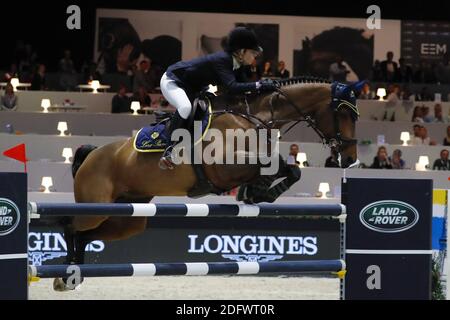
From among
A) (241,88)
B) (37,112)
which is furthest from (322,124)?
(37,112)

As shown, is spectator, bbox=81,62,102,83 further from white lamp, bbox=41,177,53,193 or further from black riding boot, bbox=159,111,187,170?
black riding boot, bbox=159,111,187,170

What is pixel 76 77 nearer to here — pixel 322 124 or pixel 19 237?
pixel 322 124

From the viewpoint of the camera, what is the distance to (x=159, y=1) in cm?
1734

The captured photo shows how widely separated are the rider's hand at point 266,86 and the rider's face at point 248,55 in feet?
0.53

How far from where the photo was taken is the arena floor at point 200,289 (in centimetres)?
815

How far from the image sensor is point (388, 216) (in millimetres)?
6125

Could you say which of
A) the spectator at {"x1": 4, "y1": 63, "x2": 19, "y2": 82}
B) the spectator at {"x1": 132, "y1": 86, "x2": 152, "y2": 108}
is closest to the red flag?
the spectator at {"x1": 132, "y1": 86, "x2": 152, "y2": 108}

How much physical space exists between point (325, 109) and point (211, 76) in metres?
0.82

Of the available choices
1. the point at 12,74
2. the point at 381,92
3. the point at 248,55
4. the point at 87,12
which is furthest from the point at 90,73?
the point at 248,55

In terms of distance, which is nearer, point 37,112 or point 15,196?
point 15,196

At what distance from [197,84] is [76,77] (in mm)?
8448

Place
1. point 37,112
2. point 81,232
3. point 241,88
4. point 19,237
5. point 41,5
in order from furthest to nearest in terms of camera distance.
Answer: point 41,5
point 37,112
point 81,232
point 241,88
point 19,237

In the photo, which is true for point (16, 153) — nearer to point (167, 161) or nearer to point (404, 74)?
point (167, 161)

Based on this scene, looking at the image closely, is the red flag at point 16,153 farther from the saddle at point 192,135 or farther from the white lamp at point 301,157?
the saddle at point 192,135
